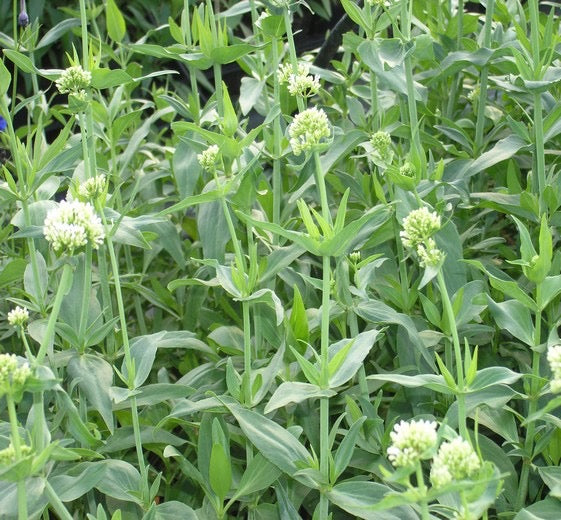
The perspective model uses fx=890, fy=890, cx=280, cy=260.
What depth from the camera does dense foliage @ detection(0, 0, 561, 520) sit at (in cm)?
72

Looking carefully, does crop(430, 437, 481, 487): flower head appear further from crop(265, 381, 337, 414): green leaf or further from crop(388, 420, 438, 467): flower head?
crop(265, 381, 337, 414): green leaf

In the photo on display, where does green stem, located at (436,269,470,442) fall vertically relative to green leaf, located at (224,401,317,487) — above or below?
above

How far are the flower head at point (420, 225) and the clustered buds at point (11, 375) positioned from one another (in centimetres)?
31

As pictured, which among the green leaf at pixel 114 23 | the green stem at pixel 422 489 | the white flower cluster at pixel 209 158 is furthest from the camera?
the green leaf at pixel 114 23

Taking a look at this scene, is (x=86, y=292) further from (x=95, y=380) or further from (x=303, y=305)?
(x=303, y=305)

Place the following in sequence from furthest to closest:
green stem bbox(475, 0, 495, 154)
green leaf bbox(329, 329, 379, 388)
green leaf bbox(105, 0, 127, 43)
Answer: green leaf bbox(105, 0, 127, 43) < green stem bbox(475, 0, 495, 154) < green leaf bbox(329, 329, 379, 388)

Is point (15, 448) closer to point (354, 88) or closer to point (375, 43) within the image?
point (375, 43)

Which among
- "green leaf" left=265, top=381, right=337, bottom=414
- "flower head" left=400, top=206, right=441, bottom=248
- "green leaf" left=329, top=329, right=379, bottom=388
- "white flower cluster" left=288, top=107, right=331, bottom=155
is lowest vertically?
"green leaf" left=265, top=381, right=337, bottom=414

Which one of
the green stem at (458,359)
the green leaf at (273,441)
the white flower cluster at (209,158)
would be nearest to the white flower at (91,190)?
the white flower cluster at (209,158)

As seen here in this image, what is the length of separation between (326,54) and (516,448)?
28.3 inches

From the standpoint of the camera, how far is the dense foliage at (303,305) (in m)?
0.72

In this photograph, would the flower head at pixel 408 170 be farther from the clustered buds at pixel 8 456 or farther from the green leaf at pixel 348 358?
the clustered buds at pixel 8 456

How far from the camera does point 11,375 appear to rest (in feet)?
1.99

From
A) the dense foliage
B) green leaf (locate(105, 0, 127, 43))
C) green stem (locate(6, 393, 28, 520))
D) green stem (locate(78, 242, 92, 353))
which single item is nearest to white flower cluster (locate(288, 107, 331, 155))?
the dense foliage
